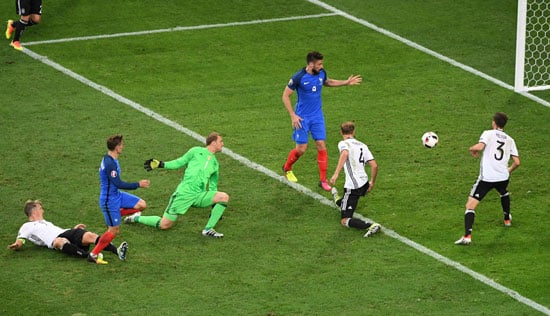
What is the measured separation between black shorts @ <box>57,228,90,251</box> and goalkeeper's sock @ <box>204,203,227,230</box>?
182 cm

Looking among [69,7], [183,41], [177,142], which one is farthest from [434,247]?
[69,7]

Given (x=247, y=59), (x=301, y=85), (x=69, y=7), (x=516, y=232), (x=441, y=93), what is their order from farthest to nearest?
(x=69, y=7), (x=247, y=59), (x=441, y=93), (x=301, y=85), (x=516, y=232)

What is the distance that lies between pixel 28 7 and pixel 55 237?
9.68 metres

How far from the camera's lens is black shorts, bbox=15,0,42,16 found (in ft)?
84.8

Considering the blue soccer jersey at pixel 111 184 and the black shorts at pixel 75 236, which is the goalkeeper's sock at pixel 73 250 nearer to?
the black shorts at pixel 75 236

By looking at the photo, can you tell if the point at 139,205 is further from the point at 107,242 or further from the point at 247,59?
the point at 247,59

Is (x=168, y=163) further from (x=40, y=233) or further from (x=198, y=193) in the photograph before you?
(x=40, y=233)

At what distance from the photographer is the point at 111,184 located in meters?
17.1

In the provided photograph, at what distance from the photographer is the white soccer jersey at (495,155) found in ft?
Result: 58.3

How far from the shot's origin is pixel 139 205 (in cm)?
1839

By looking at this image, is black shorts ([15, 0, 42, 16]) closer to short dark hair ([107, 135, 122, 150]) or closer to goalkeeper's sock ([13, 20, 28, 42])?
goalkeeper's sock ([13, 20, 28, 42])

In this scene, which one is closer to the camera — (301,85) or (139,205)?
(139,205)

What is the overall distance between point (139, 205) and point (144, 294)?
2.47 m

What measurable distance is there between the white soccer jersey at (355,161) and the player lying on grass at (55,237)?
3.50 metres
